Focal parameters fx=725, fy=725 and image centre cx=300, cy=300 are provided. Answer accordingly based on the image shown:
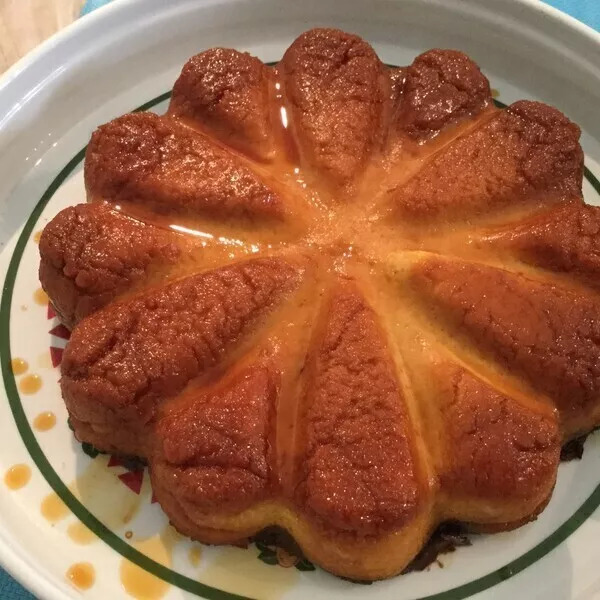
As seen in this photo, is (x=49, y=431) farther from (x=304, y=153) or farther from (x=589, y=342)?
(x=589, y=342)

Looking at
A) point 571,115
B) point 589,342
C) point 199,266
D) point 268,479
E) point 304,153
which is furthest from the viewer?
point 571,115

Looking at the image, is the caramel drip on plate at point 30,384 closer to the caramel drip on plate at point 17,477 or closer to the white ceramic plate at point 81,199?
the white ceramic plate at point 81,199

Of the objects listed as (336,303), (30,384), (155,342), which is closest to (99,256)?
(155,342)

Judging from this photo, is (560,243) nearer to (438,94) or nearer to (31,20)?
(438,94)

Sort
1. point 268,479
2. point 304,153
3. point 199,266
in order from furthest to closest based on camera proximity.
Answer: point 304,153 → point 199,266 → point 268,479

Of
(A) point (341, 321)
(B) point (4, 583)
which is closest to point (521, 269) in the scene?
(A) point (341, 321)

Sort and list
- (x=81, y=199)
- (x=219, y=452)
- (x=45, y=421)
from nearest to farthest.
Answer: (x=219, y=452) → (x=45, y=421) → (x=81, y=199)
